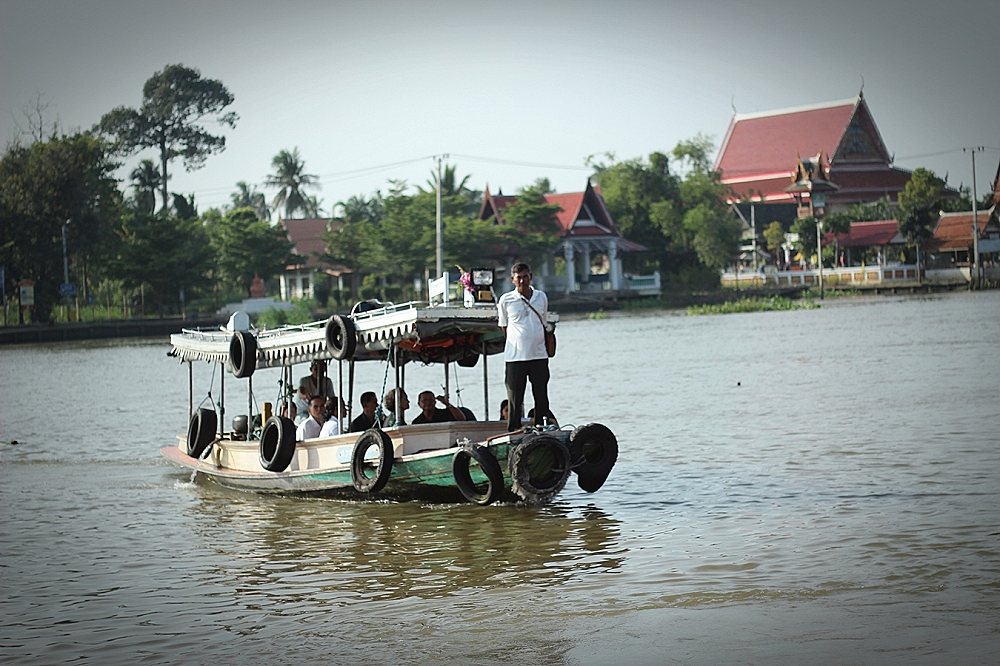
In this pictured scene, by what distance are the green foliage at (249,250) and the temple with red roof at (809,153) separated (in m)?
26.5

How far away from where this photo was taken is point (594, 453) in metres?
11.6

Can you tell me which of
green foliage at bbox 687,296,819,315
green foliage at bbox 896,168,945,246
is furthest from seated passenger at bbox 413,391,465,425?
green foliage at bbox 896,168,945,246

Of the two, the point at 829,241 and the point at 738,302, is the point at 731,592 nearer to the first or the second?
the point at 738,302

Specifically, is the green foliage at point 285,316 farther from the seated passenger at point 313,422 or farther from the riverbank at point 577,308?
the seated passenger at point 313,422

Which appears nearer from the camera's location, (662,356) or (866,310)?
(662,356)

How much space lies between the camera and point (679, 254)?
68.4 m

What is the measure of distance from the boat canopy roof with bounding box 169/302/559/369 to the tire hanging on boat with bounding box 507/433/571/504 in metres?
1.13

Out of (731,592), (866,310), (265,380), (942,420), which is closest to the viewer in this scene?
(731,592)

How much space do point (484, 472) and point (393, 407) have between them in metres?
2.41

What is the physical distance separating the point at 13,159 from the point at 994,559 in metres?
55.6

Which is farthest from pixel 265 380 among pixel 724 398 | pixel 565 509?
pixel 565 509

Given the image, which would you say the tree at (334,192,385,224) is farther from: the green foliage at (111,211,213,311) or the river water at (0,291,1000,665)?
the river water at (0,291,1000,665)

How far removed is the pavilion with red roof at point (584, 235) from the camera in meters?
64.0

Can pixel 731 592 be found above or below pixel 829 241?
below
